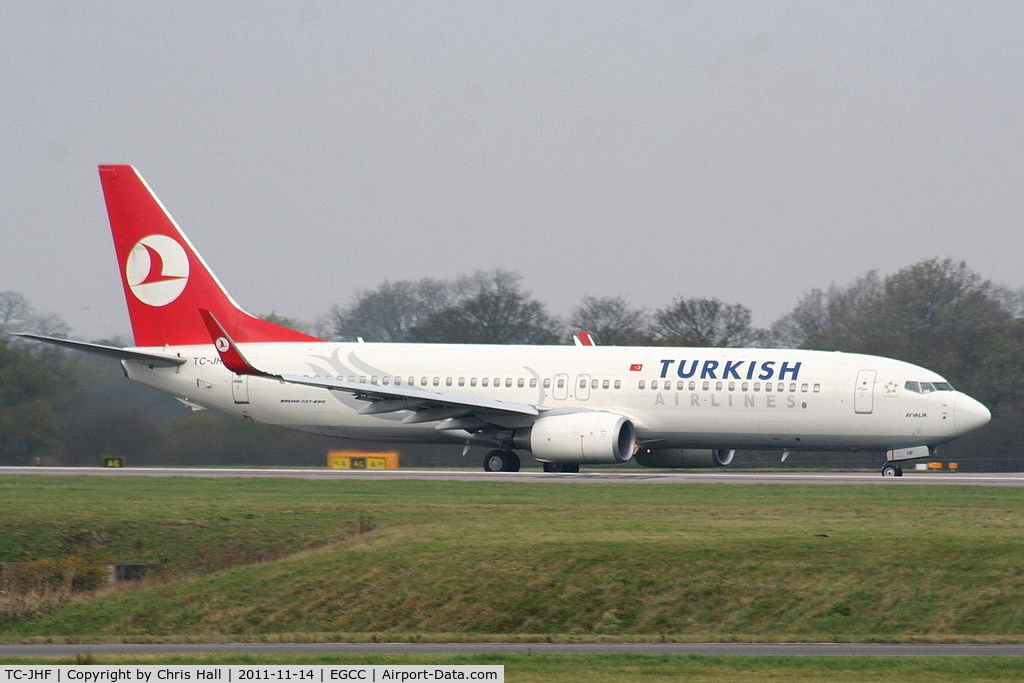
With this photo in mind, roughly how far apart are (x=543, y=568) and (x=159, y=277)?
989 inches

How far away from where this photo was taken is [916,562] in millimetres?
22875

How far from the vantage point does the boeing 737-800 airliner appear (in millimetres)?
38250

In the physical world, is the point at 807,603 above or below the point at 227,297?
below

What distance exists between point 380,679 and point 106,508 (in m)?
17.4

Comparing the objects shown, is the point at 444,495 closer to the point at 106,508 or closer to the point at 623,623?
the point at 106,508

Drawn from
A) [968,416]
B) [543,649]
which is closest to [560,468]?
[968,416]

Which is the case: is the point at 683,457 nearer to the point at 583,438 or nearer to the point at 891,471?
the point at 583,438

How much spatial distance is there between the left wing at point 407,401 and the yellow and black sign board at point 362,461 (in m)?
7.28

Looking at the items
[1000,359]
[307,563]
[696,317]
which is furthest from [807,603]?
[696,317]

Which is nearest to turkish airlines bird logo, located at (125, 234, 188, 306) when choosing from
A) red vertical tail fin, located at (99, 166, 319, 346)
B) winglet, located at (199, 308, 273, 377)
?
red vertical tail fin, located at (99, 166, 319, 346)

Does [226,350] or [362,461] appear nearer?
[226,350]

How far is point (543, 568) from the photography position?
77.8ft

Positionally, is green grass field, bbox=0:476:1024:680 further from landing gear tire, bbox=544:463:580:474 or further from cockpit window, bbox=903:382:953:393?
landing gear tire, bbox=544:463:580:474

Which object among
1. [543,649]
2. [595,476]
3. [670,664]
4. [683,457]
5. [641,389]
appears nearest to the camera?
[670,664]
